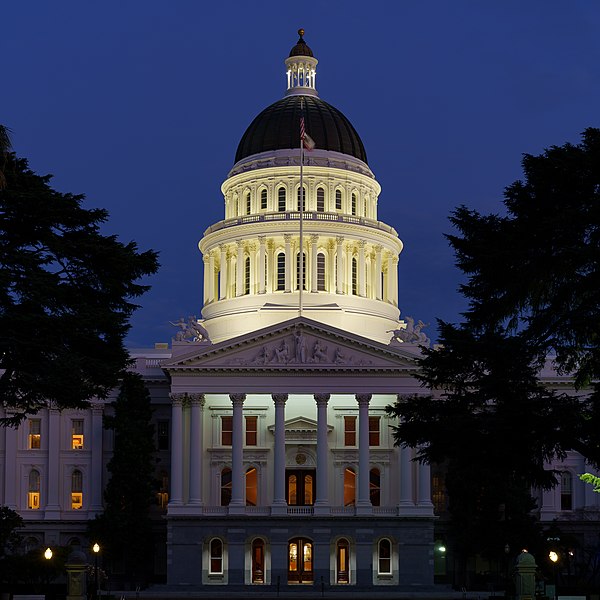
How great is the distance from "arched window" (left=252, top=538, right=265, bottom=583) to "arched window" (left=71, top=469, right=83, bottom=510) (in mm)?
14272

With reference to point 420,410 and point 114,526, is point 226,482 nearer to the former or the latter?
point 114,526

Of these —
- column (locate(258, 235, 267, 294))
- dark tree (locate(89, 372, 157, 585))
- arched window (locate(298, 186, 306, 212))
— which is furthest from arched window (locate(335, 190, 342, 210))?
dark tree (locate(89, 372, 157, 585))

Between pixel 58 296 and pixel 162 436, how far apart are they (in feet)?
180

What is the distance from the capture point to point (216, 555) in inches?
3895

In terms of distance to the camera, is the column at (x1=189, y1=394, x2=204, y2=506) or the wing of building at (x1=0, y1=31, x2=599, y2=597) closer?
the wing of building at (x1=0, y1=31, x2=599, y2=597)

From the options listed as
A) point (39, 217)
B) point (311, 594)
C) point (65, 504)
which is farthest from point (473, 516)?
point (39, 217)

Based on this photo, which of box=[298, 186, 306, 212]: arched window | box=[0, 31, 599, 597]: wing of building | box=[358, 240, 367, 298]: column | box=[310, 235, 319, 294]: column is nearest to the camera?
box=[0, 31, 599, 597]: wing of building

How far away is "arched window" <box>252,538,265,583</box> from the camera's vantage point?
98562 mm

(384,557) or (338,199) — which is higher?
(338,199)

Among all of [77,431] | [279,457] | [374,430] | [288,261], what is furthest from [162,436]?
[288,261]

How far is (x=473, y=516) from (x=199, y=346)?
72.5 feet

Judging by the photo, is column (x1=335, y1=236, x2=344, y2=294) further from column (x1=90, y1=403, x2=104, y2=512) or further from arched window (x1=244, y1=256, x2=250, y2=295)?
column (x1=90, y1=403, x2=104, y2=512)

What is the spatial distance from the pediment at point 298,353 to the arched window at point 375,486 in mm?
8408

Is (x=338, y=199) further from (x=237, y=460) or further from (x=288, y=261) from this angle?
(x=237, y=460)
